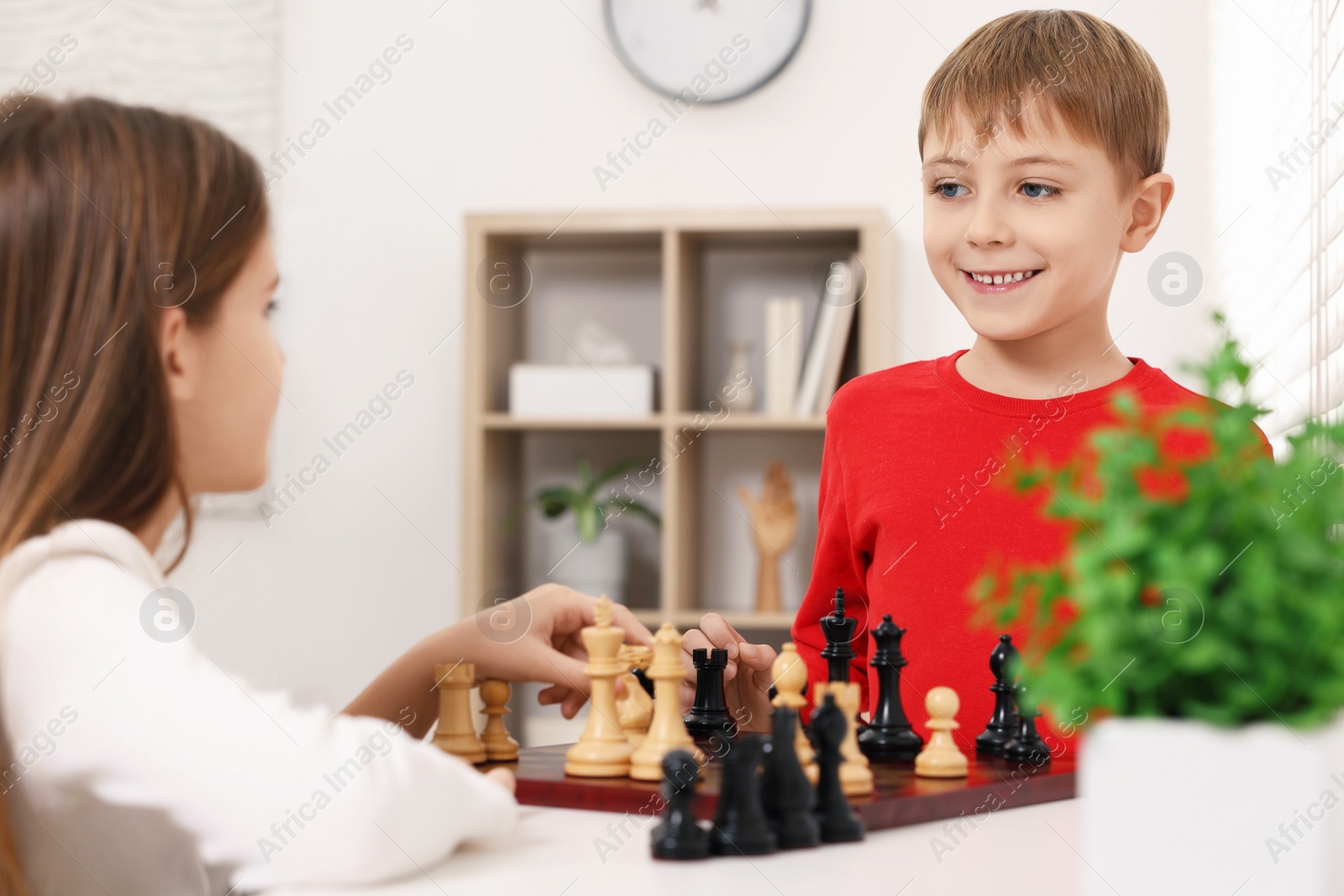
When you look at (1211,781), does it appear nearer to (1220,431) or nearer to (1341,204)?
(1220,431)

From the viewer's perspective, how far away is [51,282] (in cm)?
78

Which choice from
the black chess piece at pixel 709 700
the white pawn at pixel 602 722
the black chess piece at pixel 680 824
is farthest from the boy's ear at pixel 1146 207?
the black chess piece at pixel 680 824

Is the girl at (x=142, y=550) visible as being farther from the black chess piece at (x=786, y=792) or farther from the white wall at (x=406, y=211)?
the white wall at (x=406, y=211)

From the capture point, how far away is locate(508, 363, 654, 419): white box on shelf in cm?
283

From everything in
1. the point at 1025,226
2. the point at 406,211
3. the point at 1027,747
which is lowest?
the point at 1027,747

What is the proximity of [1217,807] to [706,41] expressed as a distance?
8.89 ft

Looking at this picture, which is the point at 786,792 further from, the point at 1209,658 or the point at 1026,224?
the point at 1026,224

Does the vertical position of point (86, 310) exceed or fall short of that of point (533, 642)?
it exceeds it

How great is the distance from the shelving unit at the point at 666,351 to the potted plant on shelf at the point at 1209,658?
2212mm

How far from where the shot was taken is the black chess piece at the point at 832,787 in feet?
2.32

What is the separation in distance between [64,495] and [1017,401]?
988 mm

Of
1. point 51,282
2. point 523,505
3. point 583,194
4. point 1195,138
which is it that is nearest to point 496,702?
point 51,282

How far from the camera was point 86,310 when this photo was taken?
772 millimetres

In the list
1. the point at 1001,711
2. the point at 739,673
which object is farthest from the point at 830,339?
the point at 1001,711
